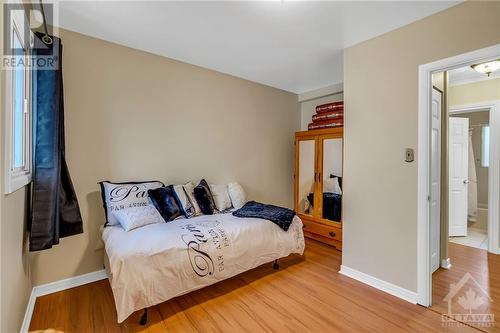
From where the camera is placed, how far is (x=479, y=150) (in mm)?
5367

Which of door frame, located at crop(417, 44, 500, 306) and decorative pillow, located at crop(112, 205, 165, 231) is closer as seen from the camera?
door frame, located at crop(417, 44, 500, 306)

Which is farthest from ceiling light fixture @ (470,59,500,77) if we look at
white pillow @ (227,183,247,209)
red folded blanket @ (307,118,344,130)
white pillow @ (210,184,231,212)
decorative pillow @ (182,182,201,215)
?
decorative pillow @ (182,182,201,215)

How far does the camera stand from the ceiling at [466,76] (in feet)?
10.5

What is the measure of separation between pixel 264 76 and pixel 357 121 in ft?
5.40

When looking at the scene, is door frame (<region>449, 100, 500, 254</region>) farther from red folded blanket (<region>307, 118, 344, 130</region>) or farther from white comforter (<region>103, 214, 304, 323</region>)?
white comforter (<region>103, 214, 304, 323</region>)

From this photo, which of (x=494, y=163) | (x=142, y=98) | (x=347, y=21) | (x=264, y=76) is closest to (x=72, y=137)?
(x=142, y=98)

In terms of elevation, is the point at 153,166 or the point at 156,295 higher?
the point at 153,166

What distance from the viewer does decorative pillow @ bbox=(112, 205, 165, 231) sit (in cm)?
225

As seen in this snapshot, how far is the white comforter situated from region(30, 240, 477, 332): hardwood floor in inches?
8.1

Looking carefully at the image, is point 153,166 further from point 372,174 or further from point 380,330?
point 380,330

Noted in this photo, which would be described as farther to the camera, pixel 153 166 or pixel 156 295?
pixel 153 166

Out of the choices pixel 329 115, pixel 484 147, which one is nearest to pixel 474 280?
pixel 329 115

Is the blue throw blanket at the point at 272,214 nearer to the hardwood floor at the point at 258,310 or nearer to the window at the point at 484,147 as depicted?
the hardwood floor at the point at 258,310

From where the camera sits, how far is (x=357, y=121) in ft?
8.57
